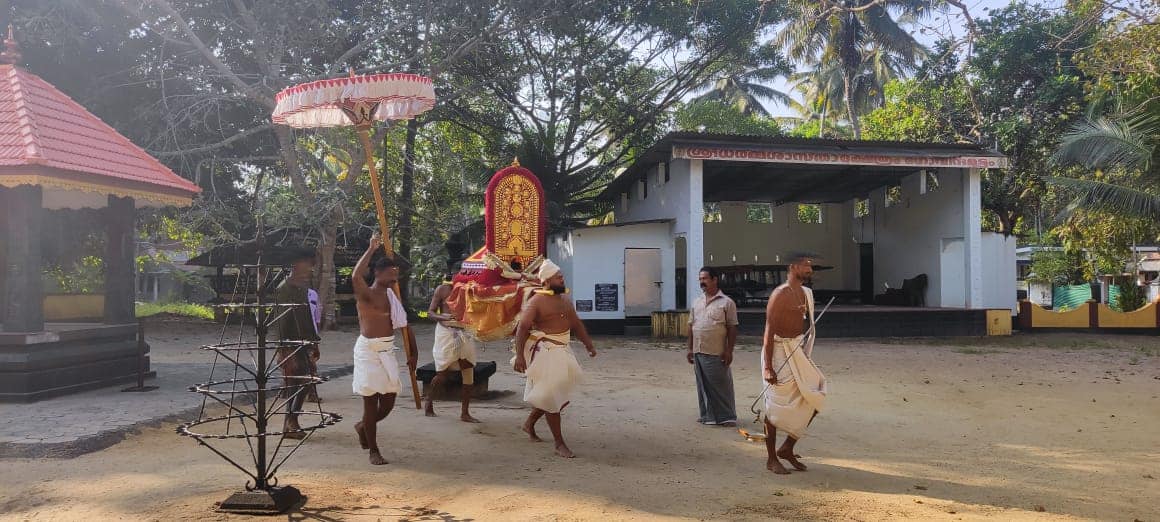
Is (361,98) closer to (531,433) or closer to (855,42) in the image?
(531,433)

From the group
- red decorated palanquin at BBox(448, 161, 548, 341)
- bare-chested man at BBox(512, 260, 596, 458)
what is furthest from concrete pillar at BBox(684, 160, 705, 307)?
bare-chested man at BBox(512, 260, 596, 458)

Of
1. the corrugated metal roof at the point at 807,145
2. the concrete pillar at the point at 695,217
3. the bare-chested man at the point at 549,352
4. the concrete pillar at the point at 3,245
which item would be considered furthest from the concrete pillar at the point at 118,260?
the concrete pillar at the point at 695,217

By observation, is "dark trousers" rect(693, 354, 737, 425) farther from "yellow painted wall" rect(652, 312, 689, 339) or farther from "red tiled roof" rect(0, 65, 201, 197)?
"yellow painted wall" rect(652, 312, 689, 339)

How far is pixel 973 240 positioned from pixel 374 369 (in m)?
16.4

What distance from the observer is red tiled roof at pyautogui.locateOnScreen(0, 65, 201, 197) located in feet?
27.6

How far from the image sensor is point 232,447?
6219 mm

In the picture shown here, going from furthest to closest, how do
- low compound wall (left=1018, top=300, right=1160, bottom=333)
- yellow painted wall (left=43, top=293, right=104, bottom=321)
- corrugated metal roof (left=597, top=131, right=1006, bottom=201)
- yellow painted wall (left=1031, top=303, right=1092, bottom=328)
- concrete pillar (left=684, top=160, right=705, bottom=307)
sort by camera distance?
yellow painted wall (left=1031, top=303, right=1092, bottom=328) < low compound wall (left=1018, top=300, right=1160, bottom=333) < concrete pillar (left=684, top=160, right=705, bottom=307) < corrugated metal roof (left=597, top=131, right=1006, bottom=201) < yellow painted wall (left=43, top=293, right=104, bottom=321)

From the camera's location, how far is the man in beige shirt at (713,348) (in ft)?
23.9

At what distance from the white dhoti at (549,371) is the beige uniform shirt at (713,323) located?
154cm

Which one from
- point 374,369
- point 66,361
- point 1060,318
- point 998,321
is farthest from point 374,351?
point 1060,318

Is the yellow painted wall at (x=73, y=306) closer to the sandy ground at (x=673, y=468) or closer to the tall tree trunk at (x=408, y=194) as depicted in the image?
the tall tree trunk at (x=408, y=194)

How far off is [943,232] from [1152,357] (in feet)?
19.3

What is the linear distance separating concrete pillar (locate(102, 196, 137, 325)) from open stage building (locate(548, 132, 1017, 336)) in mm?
9653

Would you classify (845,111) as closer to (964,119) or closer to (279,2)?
(964,119)
